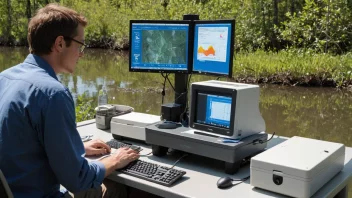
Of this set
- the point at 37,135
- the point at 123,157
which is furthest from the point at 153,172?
the point at 37,135

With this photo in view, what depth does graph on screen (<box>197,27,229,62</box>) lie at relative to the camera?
6.93 feet

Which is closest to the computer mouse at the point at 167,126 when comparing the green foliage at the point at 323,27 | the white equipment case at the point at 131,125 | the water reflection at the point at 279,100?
the white equipment case at the point at 131,125

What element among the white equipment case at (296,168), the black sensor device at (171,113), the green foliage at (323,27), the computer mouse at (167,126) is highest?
the green foliage at (323,27)

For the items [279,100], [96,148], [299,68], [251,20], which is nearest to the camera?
[96,148]

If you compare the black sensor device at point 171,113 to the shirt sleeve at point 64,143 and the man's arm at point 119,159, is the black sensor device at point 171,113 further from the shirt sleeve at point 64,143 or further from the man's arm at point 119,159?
the shirt sleeve at point 64,143

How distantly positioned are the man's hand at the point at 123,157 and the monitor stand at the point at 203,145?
15 centimetres

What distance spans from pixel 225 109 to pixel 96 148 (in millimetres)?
707

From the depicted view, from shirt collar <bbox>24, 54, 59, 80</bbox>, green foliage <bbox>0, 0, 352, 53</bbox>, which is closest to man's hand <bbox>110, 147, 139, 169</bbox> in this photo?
shirt collar <bbox>24, 54, 59, 80</bbox>

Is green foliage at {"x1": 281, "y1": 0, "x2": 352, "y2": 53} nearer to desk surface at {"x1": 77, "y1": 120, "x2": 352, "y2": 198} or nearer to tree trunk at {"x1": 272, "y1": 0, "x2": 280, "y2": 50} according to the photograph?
tree trunk at {"x1": 272, "y1": 0, "x2": 280, "y2": 50}

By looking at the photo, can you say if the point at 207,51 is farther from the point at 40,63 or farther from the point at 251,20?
the point at 251,20

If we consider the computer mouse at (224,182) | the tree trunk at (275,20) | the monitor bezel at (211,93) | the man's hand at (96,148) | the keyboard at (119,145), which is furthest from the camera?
the tree trunk at (275,20)

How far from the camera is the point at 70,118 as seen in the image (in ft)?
4.79

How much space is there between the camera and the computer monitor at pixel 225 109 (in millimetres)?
1885

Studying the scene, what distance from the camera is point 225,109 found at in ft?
6.36
